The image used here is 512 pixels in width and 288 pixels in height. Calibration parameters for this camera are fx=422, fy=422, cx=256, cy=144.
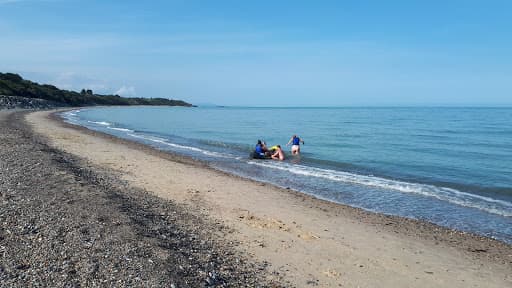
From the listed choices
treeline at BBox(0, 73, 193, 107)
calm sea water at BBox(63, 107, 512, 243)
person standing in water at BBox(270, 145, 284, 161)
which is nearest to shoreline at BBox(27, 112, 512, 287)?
calm sea water at BBox(63, 107, 512, 243)

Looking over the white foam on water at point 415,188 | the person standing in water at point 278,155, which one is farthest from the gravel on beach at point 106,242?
the person standing in water at point 278,155

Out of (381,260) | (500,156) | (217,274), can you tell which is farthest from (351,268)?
(500,156)

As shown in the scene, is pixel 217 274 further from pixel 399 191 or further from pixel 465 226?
pixel 399 191

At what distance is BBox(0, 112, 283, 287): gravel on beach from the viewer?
18.7ft

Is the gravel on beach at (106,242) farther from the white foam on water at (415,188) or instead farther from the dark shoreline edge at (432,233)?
the white foam on water at (415,188)

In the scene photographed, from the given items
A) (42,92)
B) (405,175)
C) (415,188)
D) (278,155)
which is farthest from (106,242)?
(42,92)

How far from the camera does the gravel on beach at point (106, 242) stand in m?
5.71

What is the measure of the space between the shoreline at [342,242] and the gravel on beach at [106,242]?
0.72 meters

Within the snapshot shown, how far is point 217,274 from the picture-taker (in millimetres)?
6301

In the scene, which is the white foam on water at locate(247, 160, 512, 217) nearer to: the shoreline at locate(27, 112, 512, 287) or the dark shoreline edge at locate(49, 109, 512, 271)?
the dark shoreline edge at locate(49, 109, 512, 271)

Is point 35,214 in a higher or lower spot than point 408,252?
higher

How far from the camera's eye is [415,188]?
15.8 metres

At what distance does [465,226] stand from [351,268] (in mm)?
5506

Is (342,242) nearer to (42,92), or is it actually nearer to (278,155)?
(278,155)
